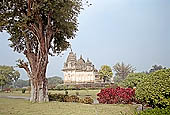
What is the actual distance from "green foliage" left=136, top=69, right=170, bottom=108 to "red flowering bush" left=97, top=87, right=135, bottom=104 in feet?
16.5

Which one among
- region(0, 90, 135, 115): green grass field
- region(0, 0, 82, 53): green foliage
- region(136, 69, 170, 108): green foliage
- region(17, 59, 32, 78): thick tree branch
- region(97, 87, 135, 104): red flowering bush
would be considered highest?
region(0, 0, 82, 53): green foliage

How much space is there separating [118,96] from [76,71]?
2861 cm

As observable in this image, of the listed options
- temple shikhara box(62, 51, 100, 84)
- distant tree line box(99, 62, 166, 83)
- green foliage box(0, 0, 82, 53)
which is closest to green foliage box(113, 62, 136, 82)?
distant tree line box(99, 62, 166, 83)

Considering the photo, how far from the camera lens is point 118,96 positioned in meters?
12.5

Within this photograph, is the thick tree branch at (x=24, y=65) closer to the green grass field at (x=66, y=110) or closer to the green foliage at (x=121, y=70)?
the green grass field at (x=66, y=110)

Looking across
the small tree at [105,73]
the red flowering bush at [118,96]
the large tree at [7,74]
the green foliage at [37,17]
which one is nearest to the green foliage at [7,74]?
the large tree at [7,74]

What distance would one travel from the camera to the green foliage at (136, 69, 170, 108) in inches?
253

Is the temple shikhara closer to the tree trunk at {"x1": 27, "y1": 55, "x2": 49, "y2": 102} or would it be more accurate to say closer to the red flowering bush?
the tree trunk at {"x1": 27, "y1": 55, "x2": 49, "y2": 102}

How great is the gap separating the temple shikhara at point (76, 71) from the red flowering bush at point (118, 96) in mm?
27343

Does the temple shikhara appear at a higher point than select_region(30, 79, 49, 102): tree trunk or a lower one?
higher

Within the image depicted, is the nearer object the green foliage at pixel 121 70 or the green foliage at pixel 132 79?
the green foliage at pixel 132 79

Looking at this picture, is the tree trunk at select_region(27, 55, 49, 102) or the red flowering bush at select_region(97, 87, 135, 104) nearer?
the red flowering bush at select_region(97, 87, 135, 104)

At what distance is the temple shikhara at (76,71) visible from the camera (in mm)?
40500

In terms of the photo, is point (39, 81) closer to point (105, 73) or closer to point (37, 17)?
point (37, 17)
